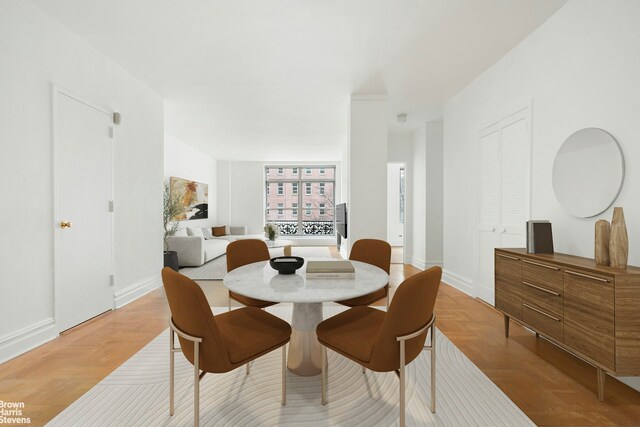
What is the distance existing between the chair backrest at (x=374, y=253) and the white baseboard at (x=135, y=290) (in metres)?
2.73

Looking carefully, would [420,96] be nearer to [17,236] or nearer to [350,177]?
[350,177]

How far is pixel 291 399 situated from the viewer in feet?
5.62

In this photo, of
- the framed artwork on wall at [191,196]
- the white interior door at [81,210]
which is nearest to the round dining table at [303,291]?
the white interior door at [81,210]

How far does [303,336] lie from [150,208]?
3.20m

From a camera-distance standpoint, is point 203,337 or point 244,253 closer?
point 203,337

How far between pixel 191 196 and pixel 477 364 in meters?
6.79

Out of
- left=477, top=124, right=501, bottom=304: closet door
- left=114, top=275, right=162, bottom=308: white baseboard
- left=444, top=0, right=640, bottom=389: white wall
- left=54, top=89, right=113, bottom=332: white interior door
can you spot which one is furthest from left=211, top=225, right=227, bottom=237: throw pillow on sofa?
left=477, top=124, right=501, bottom=304: closet door

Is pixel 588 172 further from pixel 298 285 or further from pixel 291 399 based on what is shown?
pixel 291 399

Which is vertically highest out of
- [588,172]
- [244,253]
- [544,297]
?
[588,172]

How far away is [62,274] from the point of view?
2.62 metres

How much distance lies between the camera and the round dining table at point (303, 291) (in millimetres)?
1458

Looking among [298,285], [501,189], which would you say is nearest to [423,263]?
[501,189]

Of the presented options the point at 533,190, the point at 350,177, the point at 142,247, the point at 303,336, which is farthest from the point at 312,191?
the point at 303,336

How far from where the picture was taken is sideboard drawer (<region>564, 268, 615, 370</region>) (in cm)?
161
